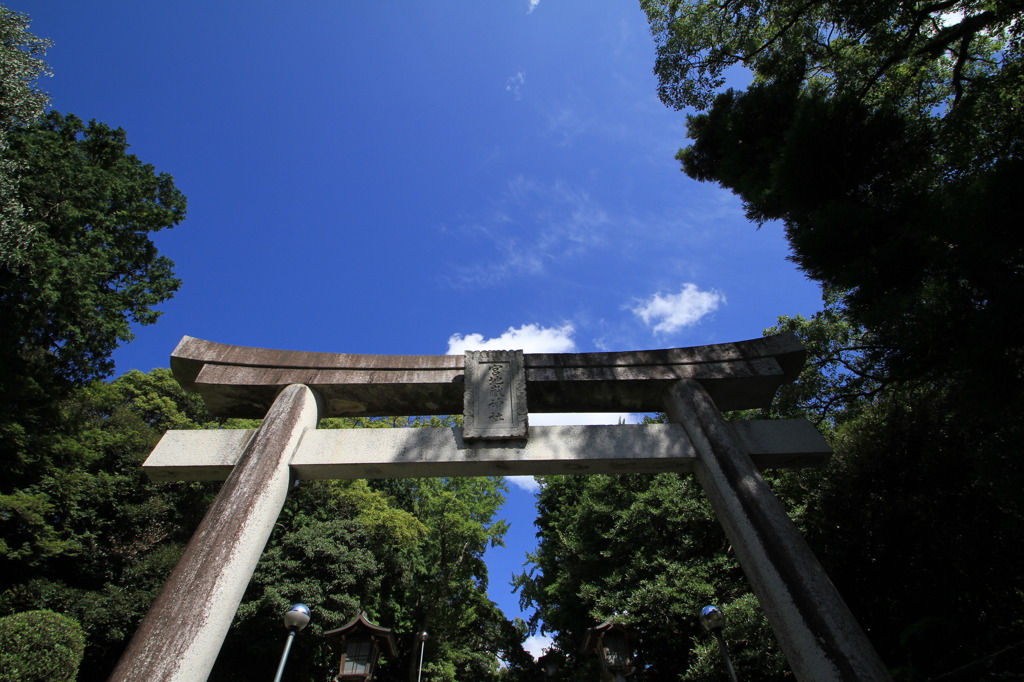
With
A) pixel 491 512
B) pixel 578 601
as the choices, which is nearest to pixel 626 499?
pixel 578 601

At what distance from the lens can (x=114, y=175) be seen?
11984 millimetres

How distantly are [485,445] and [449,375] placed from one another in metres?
1.00

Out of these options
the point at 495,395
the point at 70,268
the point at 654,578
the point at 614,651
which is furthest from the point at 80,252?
the point at 654,578

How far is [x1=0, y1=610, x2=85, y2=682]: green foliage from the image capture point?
26.4 feet

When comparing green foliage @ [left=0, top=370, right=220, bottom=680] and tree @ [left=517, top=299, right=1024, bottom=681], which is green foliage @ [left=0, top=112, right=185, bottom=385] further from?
tree @ [left=517, top=299, right=1024, bottom=681]

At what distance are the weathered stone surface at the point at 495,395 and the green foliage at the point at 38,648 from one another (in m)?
9.31

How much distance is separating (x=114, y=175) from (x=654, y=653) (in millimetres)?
17189

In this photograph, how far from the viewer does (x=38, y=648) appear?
27.7 feet

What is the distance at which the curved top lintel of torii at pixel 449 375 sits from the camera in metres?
5.21

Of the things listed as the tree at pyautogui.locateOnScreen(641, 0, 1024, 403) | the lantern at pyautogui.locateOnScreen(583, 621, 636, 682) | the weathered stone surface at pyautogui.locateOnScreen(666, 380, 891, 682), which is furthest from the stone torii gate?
the lantern at pyautogui.locateOnScreen(583, 621, 636, 682)

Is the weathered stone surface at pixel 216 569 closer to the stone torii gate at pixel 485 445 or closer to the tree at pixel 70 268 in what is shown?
the stone torii gate at pixel 485 445

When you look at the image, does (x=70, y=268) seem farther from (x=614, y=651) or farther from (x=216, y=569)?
(x=614, y=651)

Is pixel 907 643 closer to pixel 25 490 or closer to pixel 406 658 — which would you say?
pixel 406 658

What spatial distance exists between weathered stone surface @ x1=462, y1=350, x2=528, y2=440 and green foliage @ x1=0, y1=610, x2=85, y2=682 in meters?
9.31
